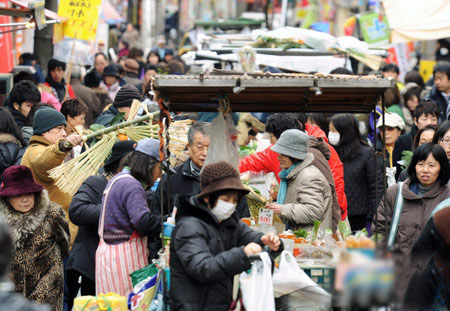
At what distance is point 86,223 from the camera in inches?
287

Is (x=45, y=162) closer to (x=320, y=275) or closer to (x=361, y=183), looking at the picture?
(x=320, y=275)

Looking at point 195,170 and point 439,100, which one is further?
point 439,100

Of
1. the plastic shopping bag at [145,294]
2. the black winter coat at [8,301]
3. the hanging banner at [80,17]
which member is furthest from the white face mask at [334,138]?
the black winter coat at [8,301]

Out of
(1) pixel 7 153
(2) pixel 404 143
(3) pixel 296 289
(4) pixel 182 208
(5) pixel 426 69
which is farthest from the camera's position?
(5) pixel 426 69

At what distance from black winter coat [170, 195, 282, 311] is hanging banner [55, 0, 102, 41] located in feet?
26.9

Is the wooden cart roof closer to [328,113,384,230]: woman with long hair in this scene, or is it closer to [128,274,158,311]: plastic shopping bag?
[128,274,158,311]: plastic shopping bag

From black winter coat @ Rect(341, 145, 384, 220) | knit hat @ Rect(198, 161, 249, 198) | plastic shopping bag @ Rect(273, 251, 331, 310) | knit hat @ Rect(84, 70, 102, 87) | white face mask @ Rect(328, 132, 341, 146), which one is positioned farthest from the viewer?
knit hat @ Rect(84, 70, 102, 87)

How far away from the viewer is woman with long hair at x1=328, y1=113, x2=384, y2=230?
9.71 metres

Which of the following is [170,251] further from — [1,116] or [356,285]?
[1,116]

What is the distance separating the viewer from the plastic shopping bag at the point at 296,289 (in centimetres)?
612

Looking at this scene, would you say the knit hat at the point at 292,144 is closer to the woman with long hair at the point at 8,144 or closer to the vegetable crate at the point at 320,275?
the vegetable crate at the point at 320,275

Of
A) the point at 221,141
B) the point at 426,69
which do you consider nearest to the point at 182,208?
the point at 221,141

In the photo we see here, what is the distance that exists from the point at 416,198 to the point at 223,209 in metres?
2.08

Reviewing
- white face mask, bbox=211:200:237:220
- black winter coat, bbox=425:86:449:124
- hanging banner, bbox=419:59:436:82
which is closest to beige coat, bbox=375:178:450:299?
white face mask, bbox=211:200:237:220
